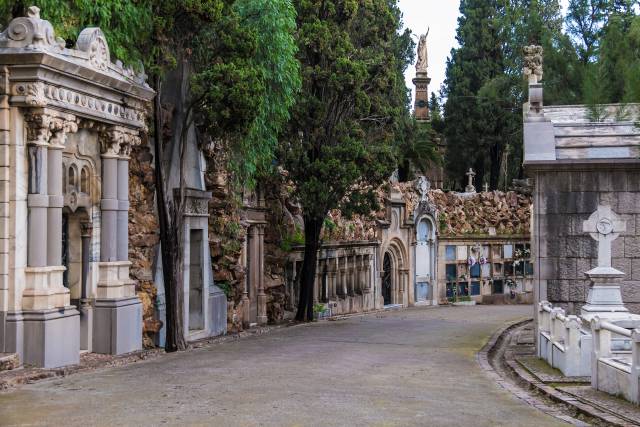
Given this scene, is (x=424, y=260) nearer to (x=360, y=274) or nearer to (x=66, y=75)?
(x=360, y=274)

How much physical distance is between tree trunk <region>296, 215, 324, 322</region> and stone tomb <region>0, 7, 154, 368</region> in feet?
32.7

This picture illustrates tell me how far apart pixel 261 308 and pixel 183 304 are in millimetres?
6803

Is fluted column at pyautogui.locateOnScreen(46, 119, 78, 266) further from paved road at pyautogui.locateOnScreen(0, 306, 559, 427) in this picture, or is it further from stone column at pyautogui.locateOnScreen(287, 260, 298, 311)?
stone column at pyautogui.locateOnScreen(287, 260, 298, 311)

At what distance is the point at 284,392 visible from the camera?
10656 mm

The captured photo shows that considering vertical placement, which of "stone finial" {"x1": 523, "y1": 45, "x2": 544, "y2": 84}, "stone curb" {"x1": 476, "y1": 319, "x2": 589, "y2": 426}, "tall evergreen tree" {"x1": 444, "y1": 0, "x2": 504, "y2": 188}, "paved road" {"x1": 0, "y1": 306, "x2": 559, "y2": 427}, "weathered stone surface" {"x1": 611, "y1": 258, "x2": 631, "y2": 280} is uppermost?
"tall evergreen tree" {"x1": 444, "y1": 0, "x2": 504, "y2": 188}

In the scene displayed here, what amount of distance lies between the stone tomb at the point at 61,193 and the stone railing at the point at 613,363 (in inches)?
285

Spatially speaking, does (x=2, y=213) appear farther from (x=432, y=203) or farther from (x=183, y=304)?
(x=432, y=203)

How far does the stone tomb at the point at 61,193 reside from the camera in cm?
1295

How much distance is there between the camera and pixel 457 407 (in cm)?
1004

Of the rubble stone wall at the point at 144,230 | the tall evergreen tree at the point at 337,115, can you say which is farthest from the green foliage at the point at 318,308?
the rubble stone wall at the point at 144,230

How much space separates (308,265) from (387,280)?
465 inches

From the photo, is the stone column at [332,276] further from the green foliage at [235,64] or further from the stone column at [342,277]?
the green foliage at [235,64]

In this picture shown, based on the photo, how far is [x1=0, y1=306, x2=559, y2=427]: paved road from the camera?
907 centimetres

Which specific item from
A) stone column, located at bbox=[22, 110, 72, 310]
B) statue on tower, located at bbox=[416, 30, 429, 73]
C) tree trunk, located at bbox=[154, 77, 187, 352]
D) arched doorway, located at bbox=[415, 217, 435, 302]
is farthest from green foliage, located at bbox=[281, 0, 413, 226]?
statue on tower, located at bbox=[416, 30, 429, 73]
